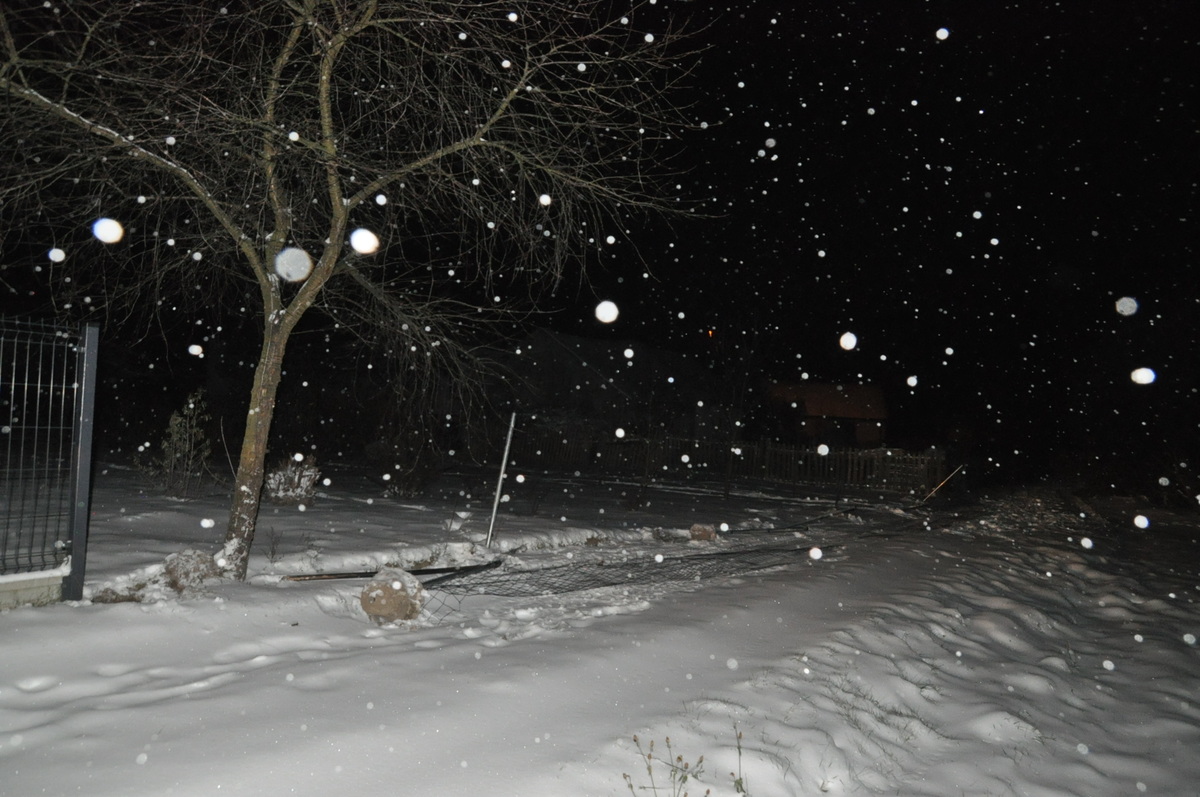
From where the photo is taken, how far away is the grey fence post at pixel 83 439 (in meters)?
5.79

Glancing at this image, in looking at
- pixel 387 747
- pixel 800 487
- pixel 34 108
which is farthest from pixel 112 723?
pixel 800 487

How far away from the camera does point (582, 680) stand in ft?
16.3

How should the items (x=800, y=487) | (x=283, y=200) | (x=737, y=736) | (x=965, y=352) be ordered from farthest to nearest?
(x=965, y=352)
(x=800, y=487)
(x=283, y=200)
(x=737, y=736)

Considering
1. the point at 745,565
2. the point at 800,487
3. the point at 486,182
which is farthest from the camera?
the point at 800,487

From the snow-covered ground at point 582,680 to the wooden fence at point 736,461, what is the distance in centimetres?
1074

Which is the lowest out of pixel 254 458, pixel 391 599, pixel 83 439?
pixel 391 599

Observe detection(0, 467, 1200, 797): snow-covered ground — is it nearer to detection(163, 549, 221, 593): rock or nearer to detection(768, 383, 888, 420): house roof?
detection(163, 549, 221, 593): rock

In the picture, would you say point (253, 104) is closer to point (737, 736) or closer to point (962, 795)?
point (737, 736)

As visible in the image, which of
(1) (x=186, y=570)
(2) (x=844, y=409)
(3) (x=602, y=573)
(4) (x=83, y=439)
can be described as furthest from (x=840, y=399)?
(4) (x=83, y=439)

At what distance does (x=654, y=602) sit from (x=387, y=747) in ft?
12.1

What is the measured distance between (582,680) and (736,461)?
1891 cm

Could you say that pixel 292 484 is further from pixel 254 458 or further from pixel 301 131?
pixel 301 131

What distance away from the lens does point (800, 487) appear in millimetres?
20531

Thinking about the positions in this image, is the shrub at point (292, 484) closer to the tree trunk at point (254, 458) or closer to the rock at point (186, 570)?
the tree trunk at point (254, 458)
